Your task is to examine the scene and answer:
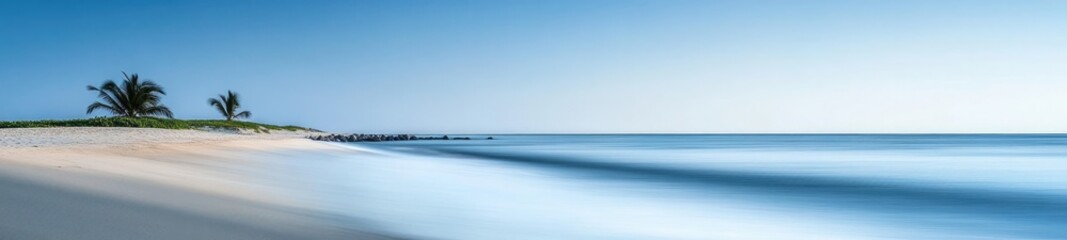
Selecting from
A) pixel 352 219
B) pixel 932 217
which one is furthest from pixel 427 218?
pixel 932 217

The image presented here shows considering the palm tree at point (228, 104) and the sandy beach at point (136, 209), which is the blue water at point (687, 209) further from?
the palm tree at point (228, 104)

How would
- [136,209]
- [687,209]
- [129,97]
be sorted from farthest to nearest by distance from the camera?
[129,97] < [687,209] < [136,209]

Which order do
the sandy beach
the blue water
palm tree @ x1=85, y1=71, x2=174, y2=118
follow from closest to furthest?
the sandy beach
the blue water
palm tree @ x1=85, y1=71, x2=174, y2=118

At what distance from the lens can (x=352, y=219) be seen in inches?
179

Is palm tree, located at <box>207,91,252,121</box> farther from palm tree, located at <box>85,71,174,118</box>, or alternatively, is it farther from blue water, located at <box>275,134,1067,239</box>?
blue water, located at <box>275,134,1067,239</box>

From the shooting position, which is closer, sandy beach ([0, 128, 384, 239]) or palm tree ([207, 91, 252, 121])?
sandy beach ([0, 128, 384, 239])

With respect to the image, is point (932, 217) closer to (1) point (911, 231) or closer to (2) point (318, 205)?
(1) point (911, 231)

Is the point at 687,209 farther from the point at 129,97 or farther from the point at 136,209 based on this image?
the point at 129,97

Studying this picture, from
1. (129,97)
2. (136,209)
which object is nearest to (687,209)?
(136,209)

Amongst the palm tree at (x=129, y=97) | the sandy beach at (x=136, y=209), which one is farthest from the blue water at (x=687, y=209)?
the palm tree at (x=129, y=97)

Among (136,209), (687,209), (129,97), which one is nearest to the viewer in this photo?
(136,209)

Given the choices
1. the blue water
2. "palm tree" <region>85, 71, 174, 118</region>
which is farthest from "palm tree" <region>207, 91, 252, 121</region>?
the blue water

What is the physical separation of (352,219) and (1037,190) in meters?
10.8

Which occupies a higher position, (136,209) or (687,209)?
(136,209)
